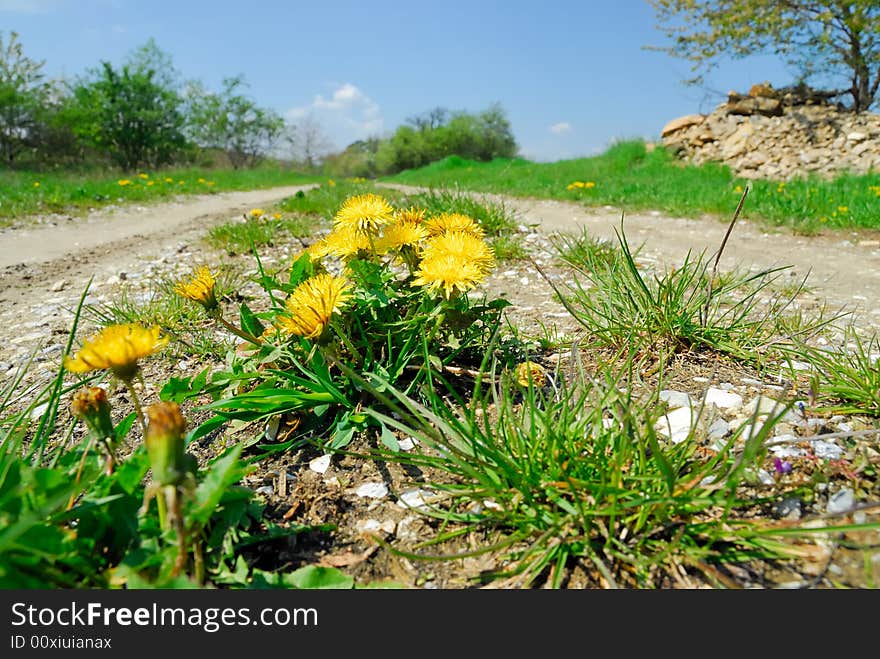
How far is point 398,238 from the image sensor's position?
Answer: 66.0 inches

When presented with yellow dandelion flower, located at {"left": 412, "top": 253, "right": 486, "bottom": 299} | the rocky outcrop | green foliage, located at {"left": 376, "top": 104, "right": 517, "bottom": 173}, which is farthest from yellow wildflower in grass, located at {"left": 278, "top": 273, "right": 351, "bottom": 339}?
green foliage, located at {"left": 376, "top": 104, "right": 517, "bottom": 173}

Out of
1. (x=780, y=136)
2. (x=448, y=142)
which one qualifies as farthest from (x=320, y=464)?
(x=448, y=142)

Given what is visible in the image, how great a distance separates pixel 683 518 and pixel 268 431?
3.98 feet

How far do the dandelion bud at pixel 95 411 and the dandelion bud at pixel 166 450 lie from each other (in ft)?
1.00

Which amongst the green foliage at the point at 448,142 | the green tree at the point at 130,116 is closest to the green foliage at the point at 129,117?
the green tree at the point at 130,116

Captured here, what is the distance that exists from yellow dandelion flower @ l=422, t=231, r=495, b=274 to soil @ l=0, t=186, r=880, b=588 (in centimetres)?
26

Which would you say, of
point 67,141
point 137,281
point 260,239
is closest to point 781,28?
point 260,239

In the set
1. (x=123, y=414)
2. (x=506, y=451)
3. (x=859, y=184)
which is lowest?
(x=123, y=414)

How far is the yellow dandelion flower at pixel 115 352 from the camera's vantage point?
987mm

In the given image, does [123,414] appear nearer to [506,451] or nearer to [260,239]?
[506,451]

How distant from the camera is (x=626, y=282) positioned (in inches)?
86.0

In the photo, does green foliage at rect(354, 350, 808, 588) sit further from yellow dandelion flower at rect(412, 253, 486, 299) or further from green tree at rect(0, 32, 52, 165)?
green tree at rect(0, 32, 52, 165)

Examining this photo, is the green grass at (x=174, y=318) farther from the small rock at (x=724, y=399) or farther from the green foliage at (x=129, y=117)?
the green foliage at (x=129, y=117)

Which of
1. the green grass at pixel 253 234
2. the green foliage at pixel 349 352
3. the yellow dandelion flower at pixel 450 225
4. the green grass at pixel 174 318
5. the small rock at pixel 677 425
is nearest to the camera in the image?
the small rock at pixel 677 425
